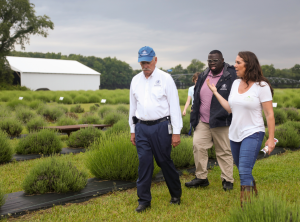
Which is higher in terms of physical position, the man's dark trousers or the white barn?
the white barn

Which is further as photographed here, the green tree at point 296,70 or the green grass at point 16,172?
the green tree at point 296,70

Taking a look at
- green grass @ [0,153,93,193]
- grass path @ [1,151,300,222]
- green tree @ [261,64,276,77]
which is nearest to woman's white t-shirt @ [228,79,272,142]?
grass path @ [1,151,300,222]

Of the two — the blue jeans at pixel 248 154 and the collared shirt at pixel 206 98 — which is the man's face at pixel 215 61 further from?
the blue jeans at pixel 248 154

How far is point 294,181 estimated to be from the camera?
4.98 metres

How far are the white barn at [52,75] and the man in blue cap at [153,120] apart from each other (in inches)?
1908

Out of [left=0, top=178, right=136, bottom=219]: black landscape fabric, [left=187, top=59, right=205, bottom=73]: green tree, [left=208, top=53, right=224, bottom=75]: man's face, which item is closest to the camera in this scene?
[left=0, top=178, right=136, bottom=219]: black landscape fabric

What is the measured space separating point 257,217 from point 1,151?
6084 millimetres

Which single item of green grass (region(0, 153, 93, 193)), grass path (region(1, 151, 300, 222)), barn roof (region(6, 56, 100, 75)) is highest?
barn roof (region(6, 56, 100, 75))

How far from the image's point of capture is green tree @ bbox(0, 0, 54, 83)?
129ft

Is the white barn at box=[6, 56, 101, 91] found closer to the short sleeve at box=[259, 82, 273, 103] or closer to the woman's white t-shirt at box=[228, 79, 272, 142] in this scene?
the woman's white t-shirt at box=[228, 79, 272, 142]

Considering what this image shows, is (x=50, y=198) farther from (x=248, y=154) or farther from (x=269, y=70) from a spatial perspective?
(x=269, y=70)

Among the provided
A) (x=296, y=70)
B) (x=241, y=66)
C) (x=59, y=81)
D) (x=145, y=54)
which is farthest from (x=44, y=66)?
(x=296, y=70)

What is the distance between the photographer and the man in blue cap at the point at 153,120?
369cm

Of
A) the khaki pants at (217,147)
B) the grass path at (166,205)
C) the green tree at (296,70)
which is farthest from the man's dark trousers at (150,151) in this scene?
the green tree at (296,70)
